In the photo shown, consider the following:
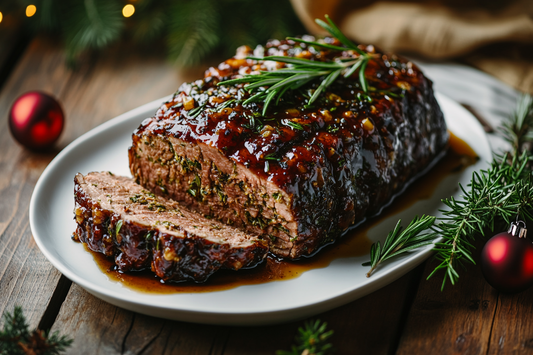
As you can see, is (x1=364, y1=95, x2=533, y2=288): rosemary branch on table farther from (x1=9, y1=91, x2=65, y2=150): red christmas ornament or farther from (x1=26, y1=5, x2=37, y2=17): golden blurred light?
(x1=26, y1=5, x2=37, y2=17): golden blurred light

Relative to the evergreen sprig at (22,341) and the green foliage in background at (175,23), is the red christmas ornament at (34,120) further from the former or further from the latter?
the evergreen sprig at (22,341)

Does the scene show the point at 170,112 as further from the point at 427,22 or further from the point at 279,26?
the point at 427,22

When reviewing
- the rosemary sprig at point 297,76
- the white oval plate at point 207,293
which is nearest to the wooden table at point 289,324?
the white oval plate at point 207,293

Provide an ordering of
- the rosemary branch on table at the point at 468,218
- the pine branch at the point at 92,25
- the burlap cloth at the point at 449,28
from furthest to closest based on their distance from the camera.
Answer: the pine branch at the point at 92,25 → the burlap cloth at the point at 449,28 → the rosemary branch on table at the point at 468,218

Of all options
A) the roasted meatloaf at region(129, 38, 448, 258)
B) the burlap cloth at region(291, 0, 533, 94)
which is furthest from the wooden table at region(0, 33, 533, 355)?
the burlap cloth at region(291, 0, 533, 94)

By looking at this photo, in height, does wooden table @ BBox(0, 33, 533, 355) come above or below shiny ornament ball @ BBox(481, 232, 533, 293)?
below

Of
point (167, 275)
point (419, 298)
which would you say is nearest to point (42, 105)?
point (167, 275)
